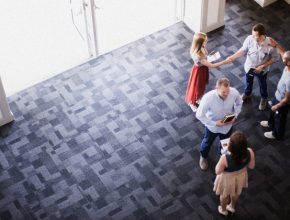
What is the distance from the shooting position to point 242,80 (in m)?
7.77

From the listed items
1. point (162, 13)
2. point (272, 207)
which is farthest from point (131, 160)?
point (162, 13)

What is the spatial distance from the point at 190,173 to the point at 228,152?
138cm

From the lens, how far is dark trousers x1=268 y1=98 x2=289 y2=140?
6.63 metres

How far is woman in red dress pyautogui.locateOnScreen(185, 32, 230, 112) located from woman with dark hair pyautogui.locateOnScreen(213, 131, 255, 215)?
152cm

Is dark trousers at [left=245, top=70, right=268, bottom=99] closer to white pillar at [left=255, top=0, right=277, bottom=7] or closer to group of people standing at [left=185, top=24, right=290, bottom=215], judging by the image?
group of people standing at [left=185, top=24, right=290, bottom=215]

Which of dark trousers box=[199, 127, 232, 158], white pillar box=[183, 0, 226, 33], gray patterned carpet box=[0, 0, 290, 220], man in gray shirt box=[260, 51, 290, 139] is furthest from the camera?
white pillar box=[183, 0, 226, 33]

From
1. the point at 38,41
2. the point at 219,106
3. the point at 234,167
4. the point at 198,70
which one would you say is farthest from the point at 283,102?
the point at 38,41

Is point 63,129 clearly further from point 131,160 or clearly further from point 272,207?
point 272,207

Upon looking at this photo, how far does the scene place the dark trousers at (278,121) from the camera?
663cm

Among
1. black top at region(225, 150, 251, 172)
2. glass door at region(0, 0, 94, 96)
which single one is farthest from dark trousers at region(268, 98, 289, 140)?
glass door at region(0, 0, 94, 96)

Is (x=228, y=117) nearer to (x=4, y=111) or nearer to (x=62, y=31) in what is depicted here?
(x=4, y=111)

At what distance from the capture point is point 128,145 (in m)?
7.09

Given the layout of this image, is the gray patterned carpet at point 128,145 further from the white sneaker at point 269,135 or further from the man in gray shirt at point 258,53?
the man in gray shirt at point 258,53

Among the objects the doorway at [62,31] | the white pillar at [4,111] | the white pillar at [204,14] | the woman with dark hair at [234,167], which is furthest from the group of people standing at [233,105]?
the white pillar at [4,111]
